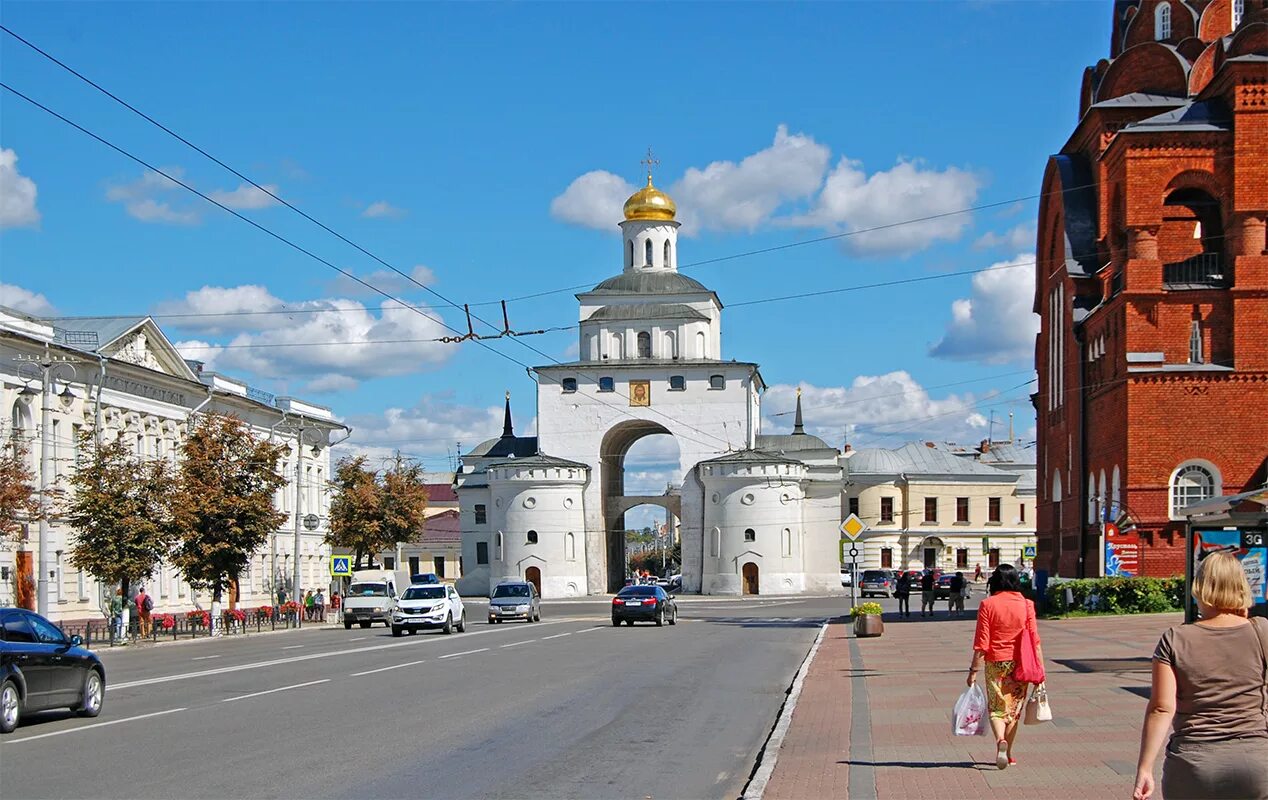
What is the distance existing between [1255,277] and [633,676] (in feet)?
85.0

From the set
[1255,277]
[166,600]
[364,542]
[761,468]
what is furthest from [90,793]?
[761,468]

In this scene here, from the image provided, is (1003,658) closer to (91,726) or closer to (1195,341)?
(91,726)

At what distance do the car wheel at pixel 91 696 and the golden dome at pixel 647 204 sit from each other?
3108 inches

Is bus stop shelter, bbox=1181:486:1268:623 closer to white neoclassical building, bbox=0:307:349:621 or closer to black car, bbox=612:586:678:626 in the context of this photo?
white neoclassical building, bbox=0:307:349:621

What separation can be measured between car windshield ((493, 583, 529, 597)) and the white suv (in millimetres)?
9794

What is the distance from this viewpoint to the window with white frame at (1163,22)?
50.9 metres

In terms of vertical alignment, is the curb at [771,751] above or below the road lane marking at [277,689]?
above

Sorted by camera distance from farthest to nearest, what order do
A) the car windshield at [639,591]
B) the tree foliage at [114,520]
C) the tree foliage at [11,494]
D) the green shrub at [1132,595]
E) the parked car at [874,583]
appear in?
the parked car at [874,583], the car windshield at [639,591], the tree foliage at [114,520], the green shrub at [1132,595], the tree foliage at [11,494]

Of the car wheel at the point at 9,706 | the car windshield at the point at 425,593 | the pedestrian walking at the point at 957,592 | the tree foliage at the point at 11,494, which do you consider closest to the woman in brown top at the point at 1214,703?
the car wheel at the point at 9,706

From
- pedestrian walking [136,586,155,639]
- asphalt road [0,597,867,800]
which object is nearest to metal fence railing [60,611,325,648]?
pedestrian walking [136,586,155,639]

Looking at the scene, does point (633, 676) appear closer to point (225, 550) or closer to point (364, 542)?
point (225, 550)

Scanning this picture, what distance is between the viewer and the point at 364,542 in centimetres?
6931

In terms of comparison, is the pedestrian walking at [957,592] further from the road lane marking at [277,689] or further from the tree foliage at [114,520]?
the road lane marking at [277,689]

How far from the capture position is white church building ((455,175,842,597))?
86.0 m
